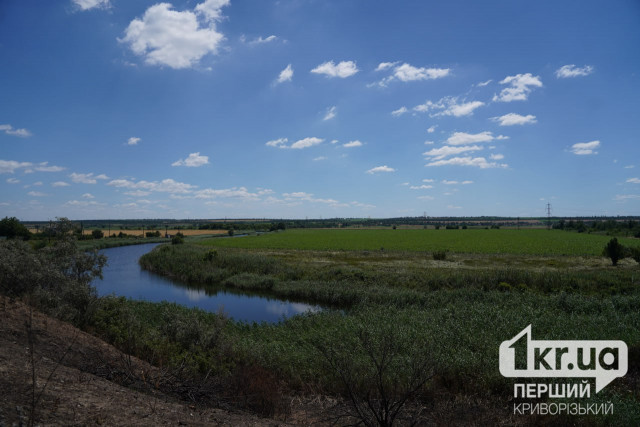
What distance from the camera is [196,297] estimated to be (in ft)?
90.3

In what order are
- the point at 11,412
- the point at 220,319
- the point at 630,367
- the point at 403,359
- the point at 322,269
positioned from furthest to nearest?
the point at 322,269
the point at 220,319
the point at 630,367
the point at 403,359
the point at 11,412

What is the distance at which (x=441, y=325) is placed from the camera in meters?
14.0

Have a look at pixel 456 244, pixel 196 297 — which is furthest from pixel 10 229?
pixel 456 244

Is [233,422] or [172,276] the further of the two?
[172,276]

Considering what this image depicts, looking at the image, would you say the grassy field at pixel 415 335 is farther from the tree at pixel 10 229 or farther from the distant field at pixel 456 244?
the tree at pixel 10 229

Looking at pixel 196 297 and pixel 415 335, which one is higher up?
pixel 415 335

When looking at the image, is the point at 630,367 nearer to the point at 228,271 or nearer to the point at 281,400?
the point at 281,400

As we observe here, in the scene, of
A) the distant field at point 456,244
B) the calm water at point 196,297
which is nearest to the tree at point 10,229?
the distant field at point 456,244

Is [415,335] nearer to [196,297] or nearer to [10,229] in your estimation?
[196,297]

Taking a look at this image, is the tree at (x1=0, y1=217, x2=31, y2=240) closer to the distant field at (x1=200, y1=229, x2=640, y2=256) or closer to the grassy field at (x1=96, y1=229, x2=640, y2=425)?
the distant field at (x1=200, y1=229, x2=640, y2=256)

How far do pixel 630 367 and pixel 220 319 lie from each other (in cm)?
1293

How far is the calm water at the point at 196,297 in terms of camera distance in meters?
22.2

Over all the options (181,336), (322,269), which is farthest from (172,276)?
(181,336)

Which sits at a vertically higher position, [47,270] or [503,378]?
[47,270]
